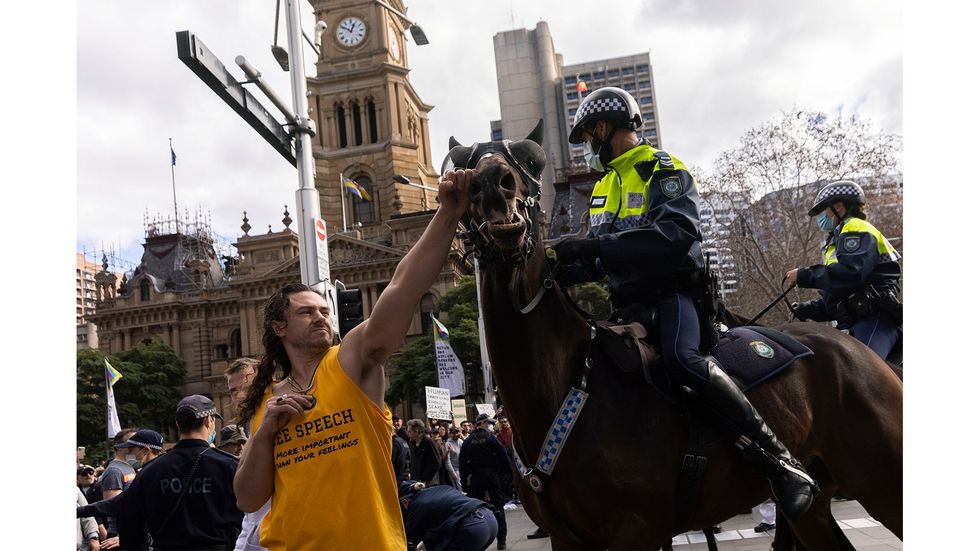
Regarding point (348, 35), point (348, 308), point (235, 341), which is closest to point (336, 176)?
point (348, 35)

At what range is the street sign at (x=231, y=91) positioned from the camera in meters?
9.03

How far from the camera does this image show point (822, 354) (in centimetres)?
444

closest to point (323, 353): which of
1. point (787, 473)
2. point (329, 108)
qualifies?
point (787, 473)

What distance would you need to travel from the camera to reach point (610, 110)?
164 inches

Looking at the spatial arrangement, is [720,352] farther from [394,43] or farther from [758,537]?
[394,43]

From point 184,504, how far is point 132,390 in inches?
2430

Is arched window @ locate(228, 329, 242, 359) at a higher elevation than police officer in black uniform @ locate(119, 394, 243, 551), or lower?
higher

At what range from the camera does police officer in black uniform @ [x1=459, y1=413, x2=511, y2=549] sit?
1409 cm

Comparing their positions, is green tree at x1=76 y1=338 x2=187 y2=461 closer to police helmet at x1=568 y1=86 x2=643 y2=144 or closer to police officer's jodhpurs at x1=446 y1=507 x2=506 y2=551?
police officer's jodhpurs at x1=446 y1=507 x2=506 y2=551

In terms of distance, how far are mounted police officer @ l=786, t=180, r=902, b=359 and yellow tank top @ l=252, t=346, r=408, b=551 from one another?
352cm

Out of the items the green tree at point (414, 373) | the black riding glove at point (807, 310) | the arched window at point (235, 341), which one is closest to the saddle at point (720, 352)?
the black riding glove at point (807, 310)

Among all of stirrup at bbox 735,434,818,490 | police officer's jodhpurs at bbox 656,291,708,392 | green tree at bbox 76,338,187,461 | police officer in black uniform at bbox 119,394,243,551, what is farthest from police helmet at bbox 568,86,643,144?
green tree at bbox 76,338,187,461

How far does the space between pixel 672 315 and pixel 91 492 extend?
29.1ft

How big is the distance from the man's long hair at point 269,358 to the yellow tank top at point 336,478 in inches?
16.8
